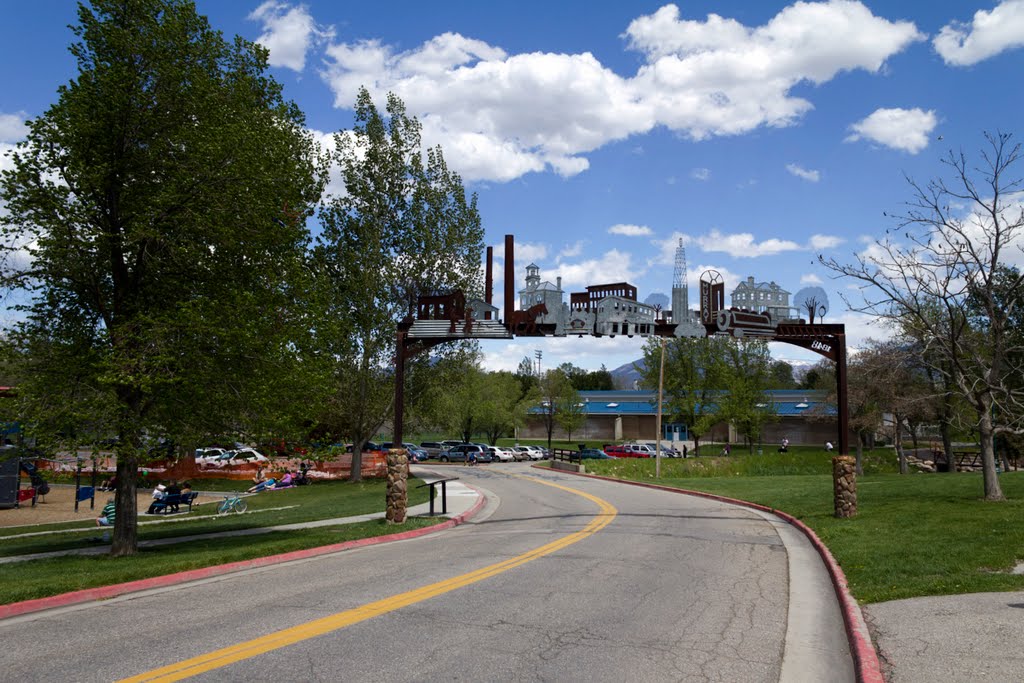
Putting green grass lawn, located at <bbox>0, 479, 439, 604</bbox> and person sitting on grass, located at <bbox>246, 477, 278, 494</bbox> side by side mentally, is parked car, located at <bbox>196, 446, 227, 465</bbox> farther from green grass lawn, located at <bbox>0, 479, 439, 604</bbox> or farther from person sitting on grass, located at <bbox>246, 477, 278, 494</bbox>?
green grass lawn, located at <bbox>0, 479, 439, 604</bbox>

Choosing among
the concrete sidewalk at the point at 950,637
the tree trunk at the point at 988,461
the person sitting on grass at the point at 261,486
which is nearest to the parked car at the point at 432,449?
the person sitting on grass at the point at 261,486

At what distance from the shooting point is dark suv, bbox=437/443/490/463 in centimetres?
5828

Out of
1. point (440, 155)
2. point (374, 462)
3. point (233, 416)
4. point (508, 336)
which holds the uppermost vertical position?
point (440, 155)

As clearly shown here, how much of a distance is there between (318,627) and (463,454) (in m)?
52.1

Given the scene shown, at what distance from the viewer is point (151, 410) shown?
14914mm

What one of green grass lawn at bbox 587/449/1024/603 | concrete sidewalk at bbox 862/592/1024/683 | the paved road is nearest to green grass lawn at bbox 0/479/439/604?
the paved road

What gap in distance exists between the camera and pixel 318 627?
8.16 m

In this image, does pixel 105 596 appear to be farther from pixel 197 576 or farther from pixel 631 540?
pixel 631 540

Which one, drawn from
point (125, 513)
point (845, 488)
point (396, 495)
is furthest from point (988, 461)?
point (125, 513)

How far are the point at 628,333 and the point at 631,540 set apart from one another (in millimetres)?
9502

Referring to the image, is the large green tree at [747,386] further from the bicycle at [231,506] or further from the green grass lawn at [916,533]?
the bicycle at [231,506]

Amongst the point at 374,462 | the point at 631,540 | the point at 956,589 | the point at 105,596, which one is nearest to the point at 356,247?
the point at 374,462

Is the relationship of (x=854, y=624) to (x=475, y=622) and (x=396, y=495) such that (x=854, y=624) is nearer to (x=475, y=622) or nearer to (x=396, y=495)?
(x=475, y=622)

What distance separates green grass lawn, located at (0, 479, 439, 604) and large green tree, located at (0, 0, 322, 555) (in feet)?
5.51
